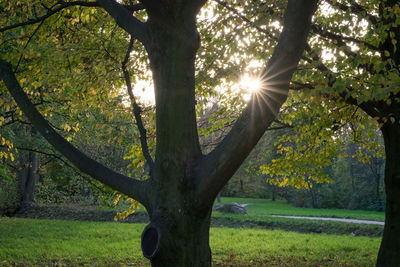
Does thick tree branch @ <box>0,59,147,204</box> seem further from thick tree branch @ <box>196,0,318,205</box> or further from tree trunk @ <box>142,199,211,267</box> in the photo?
thick tree branch @ <box>196,0,318,205</box>

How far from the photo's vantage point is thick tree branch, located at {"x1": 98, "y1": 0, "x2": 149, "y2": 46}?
11.6ft

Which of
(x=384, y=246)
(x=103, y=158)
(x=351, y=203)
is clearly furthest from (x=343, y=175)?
(x=384, y=246)

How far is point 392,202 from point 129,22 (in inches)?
232

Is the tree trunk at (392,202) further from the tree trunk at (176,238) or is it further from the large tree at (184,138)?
the tree trunk at (176,238)

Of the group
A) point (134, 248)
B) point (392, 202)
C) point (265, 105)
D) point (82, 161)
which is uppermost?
point (265, 105)

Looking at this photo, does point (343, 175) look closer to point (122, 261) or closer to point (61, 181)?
point (61, 181)

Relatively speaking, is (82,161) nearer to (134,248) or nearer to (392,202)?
(392,202)

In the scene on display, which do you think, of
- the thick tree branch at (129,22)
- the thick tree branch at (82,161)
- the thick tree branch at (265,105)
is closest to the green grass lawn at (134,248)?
the thick tree branch at (82,161)

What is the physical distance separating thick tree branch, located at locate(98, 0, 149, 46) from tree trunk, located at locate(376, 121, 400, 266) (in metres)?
5.35

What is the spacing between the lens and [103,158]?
975 inches

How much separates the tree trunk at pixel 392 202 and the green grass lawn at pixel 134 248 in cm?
178

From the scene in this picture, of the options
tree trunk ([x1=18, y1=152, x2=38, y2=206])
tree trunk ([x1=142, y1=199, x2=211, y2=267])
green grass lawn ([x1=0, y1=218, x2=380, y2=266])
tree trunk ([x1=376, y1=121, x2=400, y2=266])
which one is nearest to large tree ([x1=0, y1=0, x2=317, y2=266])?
tree trunk ([x1=142, y1=199, x2=211, y2=267])

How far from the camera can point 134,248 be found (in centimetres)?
1024

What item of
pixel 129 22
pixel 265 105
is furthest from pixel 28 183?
pixel 265 105
